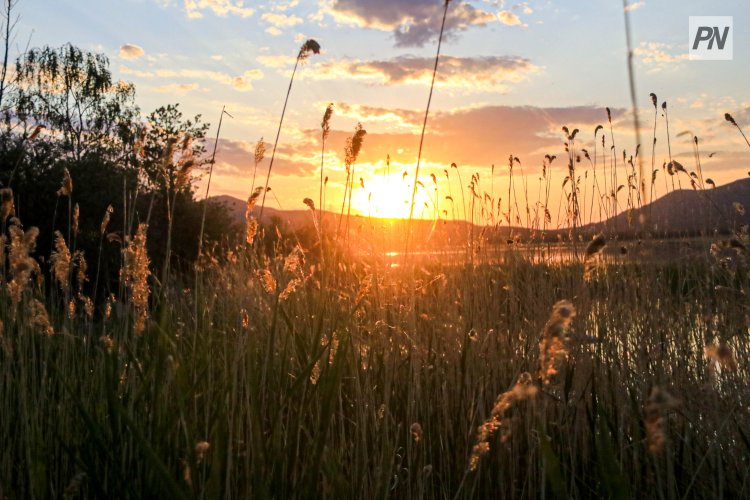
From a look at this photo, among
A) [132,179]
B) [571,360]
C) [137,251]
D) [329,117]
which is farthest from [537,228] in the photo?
[132,179]

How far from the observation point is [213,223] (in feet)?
47.7

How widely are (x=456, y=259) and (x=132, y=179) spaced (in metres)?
10.0

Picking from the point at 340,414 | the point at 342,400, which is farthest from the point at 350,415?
the point at 340,414

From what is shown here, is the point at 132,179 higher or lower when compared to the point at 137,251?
higher

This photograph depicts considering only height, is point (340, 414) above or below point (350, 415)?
above

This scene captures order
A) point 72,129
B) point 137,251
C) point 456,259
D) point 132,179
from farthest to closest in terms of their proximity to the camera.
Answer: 1. point 72,129
2. point 132,179
3. point 456,259
4. point 137,251

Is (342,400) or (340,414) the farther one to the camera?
(342,400)

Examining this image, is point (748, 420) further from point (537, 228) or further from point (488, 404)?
point (537, 228)

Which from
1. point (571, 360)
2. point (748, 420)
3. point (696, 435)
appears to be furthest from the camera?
point (571, 360)

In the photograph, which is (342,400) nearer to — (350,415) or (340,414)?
(350,415)

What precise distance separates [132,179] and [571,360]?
39.7 feet


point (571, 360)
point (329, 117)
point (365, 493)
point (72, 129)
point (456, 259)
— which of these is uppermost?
point (72, 129)

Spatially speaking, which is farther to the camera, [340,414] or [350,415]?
[350,415]

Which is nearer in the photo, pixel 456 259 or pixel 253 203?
pixel 253 203
